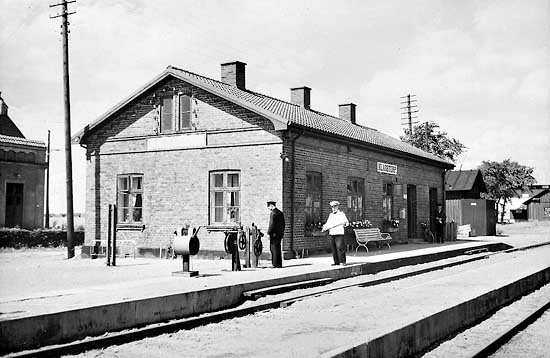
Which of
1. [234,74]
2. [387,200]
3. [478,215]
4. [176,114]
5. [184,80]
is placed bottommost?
[478,215]

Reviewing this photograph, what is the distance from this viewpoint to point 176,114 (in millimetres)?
18609

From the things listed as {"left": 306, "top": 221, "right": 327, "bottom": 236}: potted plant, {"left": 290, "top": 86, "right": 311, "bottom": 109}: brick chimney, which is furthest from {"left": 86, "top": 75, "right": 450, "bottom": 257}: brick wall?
{"left": 290, "top": 86, "right": 311, "bottom": 109}: brick chimney

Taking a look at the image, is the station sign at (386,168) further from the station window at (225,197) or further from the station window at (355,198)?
the station window at (225,197)

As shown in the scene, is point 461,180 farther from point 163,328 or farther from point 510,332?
point 163,328

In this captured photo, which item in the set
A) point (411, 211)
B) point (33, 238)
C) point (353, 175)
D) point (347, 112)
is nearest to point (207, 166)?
point (353, 175)

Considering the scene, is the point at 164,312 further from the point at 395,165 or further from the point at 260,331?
the point at 395,165

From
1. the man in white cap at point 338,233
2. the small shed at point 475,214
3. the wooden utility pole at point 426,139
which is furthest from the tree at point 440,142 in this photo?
the man in white cap at point 338,233

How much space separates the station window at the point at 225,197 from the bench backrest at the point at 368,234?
428cm

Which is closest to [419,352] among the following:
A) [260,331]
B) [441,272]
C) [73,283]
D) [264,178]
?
[260,331]

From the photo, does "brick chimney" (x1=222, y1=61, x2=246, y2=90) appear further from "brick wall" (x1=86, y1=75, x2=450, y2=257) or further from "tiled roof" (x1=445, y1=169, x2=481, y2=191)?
"tiled roof" (x1=445, y1=169, x2=481, y2=191)

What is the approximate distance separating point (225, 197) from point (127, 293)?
811cm

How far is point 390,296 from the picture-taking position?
421 inches

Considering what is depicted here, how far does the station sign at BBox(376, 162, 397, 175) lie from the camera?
2206cm

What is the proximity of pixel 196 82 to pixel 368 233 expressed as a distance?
7.28m
